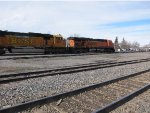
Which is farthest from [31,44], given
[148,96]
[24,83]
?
[148,96]

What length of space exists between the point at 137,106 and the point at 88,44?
42.9m

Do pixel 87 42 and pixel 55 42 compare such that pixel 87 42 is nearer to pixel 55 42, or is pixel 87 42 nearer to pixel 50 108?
pixel 55 42

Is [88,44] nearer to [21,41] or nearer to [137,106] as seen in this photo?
[21,41]

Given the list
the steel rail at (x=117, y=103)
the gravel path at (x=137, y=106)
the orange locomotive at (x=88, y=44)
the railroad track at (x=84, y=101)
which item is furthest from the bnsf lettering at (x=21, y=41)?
the gravel path at (x=137, y=106)

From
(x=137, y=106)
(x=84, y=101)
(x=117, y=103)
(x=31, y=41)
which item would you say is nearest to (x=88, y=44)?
(x=31, y=41)

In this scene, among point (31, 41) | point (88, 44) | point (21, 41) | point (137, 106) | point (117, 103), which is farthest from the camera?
point (88, 44)

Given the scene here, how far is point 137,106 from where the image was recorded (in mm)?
8148

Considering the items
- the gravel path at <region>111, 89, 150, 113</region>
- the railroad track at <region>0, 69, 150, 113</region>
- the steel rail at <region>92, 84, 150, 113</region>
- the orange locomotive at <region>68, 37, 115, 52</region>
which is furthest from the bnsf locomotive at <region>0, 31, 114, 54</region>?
the gravel path at <region>111, 89, 150, 113</region>

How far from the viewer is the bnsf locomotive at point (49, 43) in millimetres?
35625

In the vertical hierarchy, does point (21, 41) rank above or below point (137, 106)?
above

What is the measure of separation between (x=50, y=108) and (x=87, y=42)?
4357cm

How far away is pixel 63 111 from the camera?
717cm

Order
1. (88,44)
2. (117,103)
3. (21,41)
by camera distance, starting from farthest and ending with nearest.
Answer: (88,44) < (21,41) < (117,103)

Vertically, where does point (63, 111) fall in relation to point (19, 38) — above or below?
below
